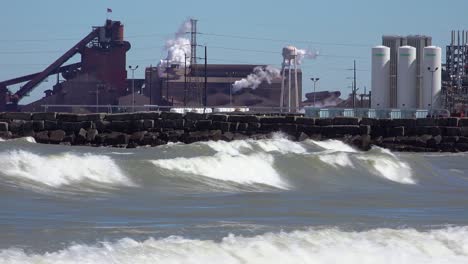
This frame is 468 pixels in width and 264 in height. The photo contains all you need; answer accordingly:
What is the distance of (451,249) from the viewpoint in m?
14.0

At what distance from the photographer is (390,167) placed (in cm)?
2928

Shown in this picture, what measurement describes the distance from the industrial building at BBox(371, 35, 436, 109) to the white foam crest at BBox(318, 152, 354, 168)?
35458 millimetres

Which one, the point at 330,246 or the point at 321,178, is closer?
the point at 330,246

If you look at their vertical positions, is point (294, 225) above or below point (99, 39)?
below

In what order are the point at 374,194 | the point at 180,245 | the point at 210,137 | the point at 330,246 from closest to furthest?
the point at 180,245 < the point at 330,246 < the point at 374,194 < the point at 210,137

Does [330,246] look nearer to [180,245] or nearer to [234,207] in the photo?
[180,245]

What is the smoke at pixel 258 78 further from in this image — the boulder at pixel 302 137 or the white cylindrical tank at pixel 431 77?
the boulder at pixel 302 137

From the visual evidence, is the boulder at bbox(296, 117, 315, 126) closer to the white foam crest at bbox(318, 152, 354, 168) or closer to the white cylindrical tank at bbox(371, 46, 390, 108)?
the white foam crest at bbox(318, 152, 354, 168)

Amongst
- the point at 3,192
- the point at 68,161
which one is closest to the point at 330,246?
the point at 3,192

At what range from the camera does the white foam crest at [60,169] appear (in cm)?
2125

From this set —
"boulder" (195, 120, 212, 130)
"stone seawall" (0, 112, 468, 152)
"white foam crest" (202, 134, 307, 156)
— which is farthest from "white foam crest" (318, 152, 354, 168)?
"boulder" (195, 120, 212, 130)

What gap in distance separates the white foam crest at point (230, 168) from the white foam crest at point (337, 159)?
2.68 meters

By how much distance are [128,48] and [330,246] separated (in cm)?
9837

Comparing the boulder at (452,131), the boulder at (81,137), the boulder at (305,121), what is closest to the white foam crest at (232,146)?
the boulder at (305,121)
